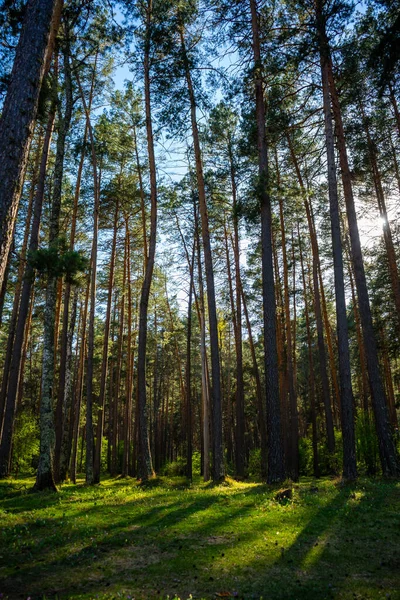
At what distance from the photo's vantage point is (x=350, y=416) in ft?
36.3

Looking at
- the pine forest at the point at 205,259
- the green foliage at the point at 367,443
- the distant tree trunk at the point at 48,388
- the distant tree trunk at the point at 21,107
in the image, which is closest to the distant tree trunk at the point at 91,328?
the pine forest at the point at 205,259

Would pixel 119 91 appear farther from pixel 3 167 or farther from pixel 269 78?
pixel 3 167

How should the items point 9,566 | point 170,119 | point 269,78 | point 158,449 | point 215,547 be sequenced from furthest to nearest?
point 158,449
point 170,119
point 269,78
point 215,547
point 9,566

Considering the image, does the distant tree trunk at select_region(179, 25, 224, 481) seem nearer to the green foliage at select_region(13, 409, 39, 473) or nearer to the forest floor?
the forest floor

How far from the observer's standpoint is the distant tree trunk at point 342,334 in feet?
36.2

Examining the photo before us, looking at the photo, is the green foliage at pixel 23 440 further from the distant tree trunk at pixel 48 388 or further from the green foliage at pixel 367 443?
the green foliage at pixel 367 443

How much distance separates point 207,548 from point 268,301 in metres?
7.60

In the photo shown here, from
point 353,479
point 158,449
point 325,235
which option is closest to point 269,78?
point 325,235

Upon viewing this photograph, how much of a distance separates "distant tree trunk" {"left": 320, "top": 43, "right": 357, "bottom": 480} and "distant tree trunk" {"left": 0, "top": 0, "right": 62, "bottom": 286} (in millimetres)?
9386

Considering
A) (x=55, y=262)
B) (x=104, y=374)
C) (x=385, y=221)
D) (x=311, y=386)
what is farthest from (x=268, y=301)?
(x=311, y=386)

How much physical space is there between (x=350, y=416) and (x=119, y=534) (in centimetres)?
753

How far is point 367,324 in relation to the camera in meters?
12.8

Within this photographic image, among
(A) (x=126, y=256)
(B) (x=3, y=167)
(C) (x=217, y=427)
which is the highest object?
(A) (x=126, y=256)

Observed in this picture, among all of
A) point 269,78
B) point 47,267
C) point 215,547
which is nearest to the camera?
point 215,547
